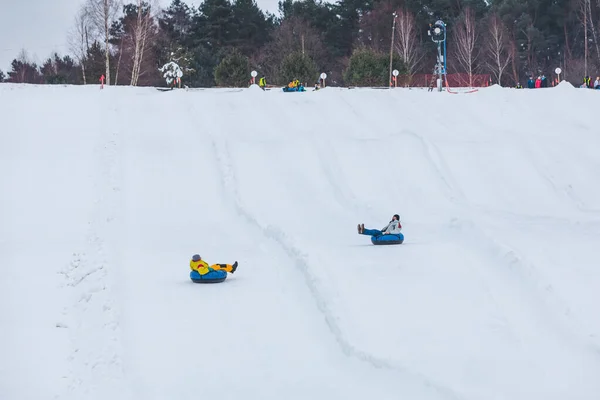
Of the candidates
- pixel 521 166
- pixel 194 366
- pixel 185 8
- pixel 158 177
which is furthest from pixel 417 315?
pixel 185 8

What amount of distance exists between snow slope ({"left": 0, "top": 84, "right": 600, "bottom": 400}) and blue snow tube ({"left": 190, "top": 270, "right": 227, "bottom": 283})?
5.5 inches

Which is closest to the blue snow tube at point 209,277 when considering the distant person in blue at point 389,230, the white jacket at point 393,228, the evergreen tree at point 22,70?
the distant person in blue at point 389,230

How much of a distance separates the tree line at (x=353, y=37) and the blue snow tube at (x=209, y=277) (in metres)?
42.0

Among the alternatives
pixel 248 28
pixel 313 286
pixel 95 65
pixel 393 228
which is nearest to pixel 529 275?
pixel 313 286

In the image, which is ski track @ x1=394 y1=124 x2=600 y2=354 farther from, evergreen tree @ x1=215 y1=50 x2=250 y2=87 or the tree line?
the tree line

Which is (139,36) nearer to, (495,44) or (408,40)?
(408,40)

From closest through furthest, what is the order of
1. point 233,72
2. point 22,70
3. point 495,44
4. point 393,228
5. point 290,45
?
point 393,228
point 233,72
point 495,44
point 290,45
point 22,70

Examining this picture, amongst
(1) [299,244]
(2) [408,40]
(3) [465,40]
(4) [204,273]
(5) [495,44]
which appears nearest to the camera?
(4) [204,273]

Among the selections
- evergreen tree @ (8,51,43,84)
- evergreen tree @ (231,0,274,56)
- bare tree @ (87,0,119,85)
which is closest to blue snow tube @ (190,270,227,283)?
bare tree @ (87,0,119,85)

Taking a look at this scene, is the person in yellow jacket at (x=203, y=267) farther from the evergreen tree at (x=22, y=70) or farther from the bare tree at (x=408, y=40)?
the evergreen tree at (x=22, y=70)

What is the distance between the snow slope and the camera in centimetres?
1030

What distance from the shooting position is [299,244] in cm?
1664

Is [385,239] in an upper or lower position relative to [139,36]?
lower

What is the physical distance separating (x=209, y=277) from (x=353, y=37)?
58.4 meters
